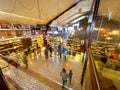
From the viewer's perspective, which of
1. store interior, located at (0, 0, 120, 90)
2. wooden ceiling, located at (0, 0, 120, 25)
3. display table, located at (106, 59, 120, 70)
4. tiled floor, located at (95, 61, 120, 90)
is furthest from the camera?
wooden ceiling, located at (0, 0, 120, 25)

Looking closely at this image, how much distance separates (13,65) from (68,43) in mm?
6940

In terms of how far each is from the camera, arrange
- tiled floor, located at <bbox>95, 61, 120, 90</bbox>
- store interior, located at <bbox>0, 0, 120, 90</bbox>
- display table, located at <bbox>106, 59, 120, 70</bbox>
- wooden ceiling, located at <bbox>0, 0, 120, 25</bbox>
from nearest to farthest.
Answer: tiled floor, located at <bbox>95, 61, 120, 90</bbox>
display table, located at <bbox>106, 59, 120, 70</bbox>
store interior, located at <bbox>0, 0, 120, 90</bbox>
wooden ceiling, located at <bbox>0, 0, 120, 25</bbox>

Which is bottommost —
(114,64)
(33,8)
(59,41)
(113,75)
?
(59,41)

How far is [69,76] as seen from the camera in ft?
19.2

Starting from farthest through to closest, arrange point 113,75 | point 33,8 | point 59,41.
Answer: point 59,41 < point 33,8 < point 113,75

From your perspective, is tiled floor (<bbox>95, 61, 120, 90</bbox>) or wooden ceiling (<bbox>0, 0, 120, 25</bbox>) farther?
wooden ceiling (<bbox>0, 0, 120, 25</bbox>)

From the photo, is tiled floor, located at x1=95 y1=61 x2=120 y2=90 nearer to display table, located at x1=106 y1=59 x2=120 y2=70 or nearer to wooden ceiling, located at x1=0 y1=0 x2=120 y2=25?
display table, located at x1=106 y1=59 x2=120 y2=70

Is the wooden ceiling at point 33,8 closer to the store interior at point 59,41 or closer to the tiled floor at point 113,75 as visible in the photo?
the store interior at point 59,41

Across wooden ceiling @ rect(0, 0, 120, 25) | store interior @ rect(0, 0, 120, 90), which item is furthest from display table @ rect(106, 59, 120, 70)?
wooden ceiling @ rect(0, 0, 120, 25)

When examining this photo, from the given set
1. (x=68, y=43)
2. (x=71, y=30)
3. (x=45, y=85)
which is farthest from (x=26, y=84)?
(x=71, y=30)

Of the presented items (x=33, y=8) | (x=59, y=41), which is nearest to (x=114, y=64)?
(x=33, y=8)

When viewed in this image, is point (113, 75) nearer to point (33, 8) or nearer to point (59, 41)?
point (33, 8)

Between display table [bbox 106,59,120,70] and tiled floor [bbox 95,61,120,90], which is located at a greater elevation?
display table [bbox 106,59,120,70]

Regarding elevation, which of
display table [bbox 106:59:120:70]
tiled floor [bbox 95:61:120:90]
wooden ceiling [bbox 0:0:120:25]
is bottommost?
tiled floor [bbox 95:61:120:90]
